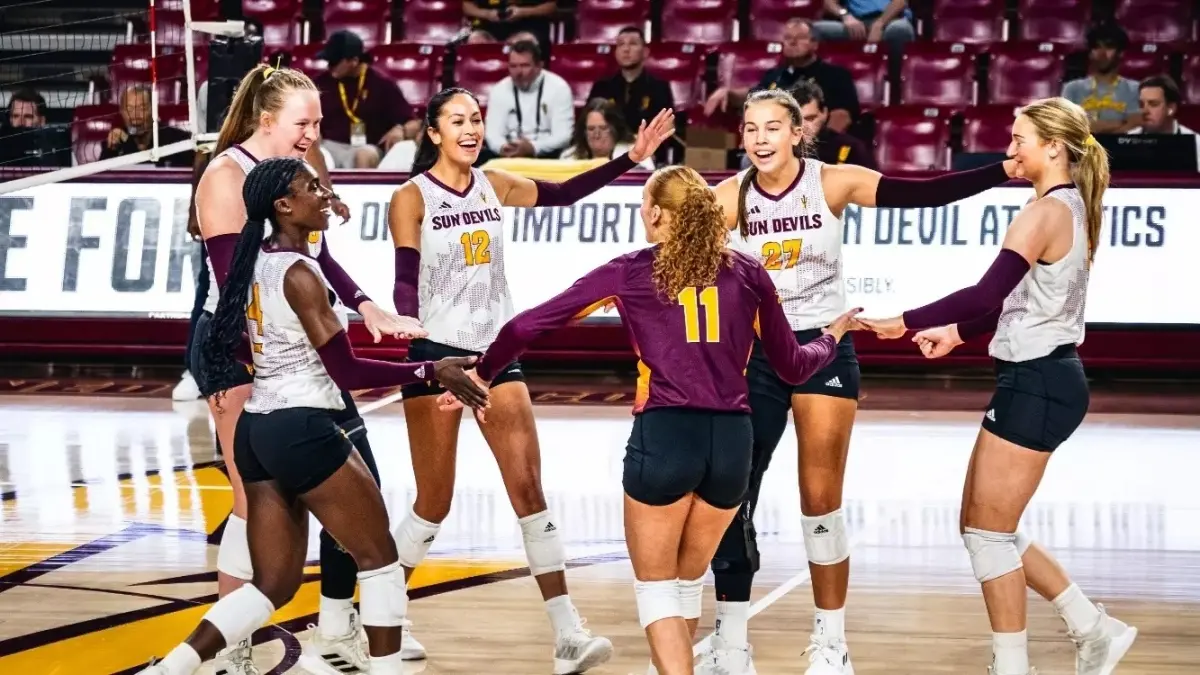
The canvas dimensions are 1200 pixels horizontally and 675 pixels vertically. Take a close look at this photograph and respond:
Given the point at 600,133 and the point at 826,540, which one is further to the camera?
the point at 600,133

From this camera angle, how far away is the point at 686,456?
4.62 metres

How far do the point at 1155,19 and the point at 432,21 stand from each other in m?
6.41

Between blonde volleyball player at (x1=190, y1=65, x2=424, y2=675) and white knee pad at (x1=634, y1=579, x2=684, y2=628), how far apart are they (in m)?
1.05

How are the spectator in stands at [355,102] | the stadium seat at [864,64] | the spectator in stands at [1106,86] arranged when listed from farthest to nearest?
1. the stadium seat at [864,64]
2. the spectator in stands at [355,102]
3. the spectator in stands at [1106,86]

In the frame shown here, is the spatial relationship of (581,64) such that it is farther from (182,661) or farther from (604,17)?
(182,661)

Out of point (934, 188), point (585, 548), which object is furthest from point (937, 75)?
point (934, 188)

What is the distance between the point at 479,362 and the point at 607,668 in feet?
4.20

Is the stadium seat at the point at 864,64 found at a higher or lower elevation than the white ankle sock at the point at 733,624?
higher

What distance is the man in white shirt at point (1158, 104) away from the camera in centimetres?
1188

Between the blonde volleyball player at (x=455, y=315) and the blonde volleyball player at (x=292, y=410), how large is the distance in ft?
2.85

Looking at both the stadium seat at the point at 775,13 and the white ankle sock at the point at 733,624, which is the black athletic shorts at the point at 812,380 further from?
the stadium seat at the point at 775,13

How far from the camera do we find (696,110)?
13180mm

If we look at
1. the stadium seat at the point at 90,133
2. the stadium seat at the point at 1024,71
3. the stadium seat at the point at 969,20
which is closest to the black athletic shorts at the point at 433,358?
the stadium seat at the point at 1024,71

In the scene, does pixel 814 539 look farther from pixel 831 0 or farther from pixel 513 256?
pixel 831 0
